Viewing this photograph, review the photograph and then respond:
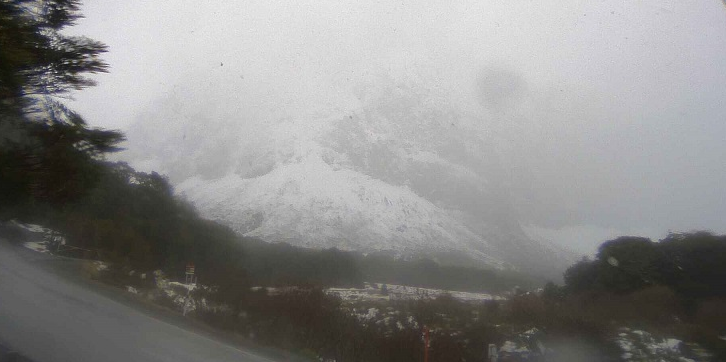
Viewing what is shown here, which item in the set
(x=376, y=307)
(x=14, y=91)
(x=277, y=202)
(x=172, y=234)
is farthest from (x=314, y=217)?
(x=14, y=91)

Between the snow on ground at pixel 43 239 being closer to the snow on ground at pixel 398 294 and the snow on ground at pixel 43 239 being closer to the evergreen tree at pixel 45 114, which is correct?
the evergreen tree at pixel 45 114

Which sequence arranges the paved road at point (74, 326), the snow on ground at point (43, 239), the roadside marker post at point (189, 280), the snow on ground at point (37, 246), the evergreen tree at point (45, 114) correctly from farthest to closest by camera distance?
the roadside marker post at point (189, 280), the snow on ground at point (37, 246), the snow on ground at point (43, 239), the paved road at point (74, 326), the evergreen tree at point (45, 114)

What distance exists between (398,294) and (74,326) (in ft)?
18.9

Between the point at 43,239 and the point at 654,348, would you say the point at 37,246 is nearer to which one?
the point at 43,239

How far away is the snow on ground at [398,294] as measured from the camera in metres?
8.85

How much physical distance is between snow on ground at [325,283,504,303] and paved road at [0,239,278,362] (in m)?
2.82

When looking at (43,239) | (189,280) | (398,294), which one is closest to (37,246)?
(43,239)

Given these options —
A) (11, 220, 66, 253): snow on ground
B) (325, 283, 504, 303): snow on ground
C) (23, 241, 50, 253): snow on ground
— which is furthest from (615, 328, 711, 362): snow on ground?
(23, 241, 50, 253): snow on ground

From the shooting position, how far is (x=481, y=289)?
31.8 ft

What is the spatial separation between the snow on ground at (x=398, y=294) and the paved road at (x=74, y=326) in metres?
2.82

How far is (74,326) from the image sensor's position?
17.0ft

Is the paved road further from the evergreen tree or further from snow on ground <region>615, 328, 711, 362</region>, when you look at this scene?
snow on ground <region>615, 328, 711, 362</region>

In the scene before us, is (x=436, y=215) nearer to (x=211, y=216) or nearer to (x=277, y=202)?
(x=277, y=202)

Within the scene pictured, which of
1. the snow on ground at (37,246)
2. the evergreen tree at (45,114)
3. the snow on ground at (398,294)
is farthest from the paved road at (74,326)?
the snow on ground at (398,294)
